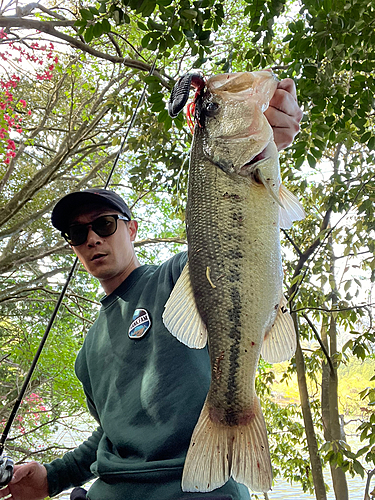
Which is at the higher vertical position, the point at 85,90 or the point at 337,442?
the point at 85,90

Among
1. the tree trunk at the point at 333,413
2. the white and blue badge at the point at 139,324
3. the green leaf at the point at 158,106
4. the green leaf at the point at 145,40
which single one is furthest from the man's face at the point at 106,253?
the tree trunk at the point at 333,413

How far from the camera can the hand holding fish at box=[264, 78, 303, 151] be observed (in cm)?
126

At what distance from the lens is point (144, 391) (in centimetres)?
142

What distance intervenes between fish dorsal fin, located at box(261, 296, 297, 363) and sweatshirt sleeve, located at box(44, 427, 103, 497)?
4.23 feet

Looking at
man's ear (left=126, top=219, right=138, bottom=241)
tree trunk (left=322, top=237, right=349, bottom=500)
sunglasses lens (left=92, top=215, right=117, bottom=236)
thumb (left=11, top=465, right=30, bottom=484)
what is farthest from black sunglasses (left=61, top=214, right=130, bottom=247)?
tree trunk (left=322, top=237, right=349, bottom=500)

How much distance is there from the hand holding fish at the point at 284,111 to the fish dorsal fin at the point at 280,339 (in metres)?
0.57

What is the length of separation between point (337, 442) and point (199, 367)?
2467 mm

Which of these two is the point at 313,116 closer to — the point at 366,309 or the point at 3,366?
the point at 366,309

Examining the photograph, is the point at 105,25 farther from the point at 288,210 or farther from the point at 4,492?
the point at 4,492

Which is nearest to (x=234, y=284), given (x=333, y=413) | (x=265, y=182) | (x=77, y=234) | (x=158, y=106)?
(x=265, y=182)

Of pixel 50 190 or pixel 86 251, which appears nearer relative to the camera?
pixel 86 251

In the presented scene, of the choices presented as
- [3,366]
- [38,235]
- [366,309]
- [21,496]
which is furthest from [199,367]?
[38,235]

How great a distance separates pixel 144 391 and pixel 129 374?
0.13 metres

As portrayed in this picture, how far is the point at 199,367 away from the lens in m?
1.40
